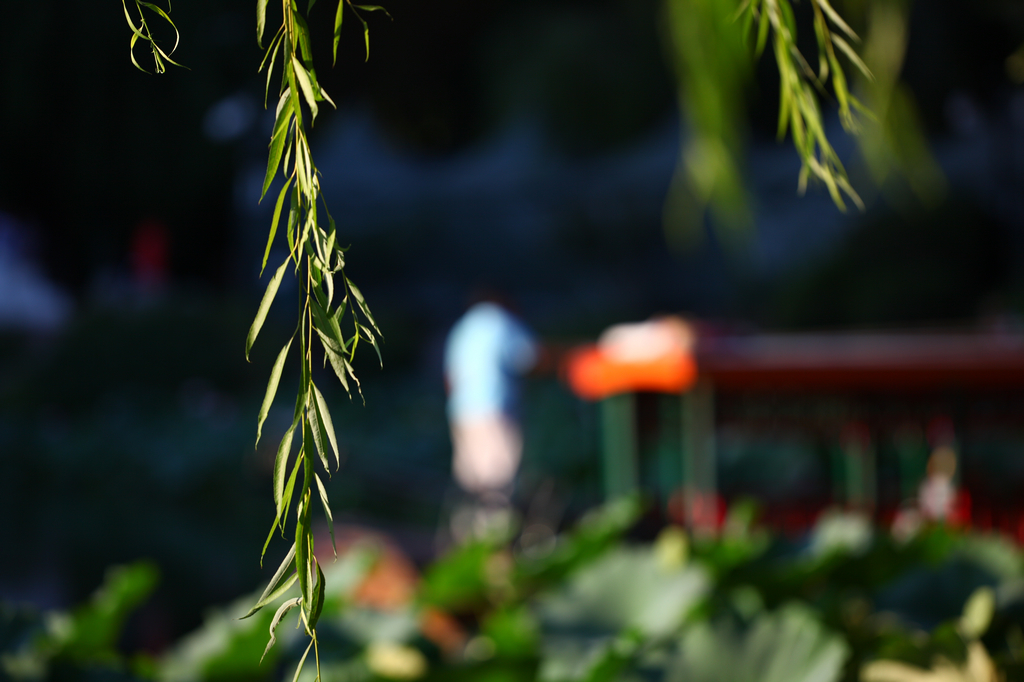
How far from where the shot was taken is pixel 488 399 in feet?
15.7

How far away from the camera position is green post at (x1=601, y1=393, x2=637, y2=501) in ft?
12.2

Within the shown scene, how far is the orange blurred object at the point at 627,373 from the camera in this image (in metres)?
3.03

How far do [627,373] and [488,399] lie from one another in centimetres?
169

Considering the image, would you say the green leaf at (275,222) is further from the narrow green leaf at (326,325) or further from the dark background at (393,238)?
the dark background at (393,238)

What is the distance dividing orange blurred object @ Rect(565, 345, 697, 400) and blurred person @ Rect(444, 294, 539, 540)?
115cm

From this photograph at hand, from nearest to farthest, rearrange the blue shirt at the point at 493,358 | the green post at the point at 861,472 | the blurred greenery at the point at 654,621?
the blurred greenery at the point at 654,621 < the green post at the point at 861,472 < the blue shirt at the point at 493,358

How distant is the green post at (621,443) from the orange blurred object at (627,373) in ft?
0.90

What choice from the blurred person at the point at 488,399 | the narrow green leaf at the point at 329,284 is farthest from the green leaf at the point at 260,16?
the blurred person at the point at 488,399

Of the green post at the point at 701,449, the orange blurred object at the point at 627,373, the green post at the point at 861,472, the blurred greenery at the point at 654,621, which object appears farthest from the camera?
the green post at the point at 861,472

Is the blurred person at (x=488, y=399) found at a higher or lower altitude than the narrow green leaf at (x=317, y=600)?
lower

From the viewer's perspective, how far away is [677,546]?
2.00m

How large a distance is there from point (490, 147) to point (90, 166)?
12044 millimetres

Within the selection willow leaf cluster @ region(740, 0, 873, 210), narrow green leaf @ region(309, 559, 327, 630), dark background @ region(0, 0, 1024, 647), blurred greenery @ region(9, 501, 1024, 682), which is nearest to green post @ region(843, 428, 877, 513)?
dark background @ region(0, 0, 1024, 647)

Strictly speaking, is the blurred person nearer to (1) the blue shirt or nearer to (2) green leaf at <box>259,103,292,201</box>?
(1) the blue shirt
